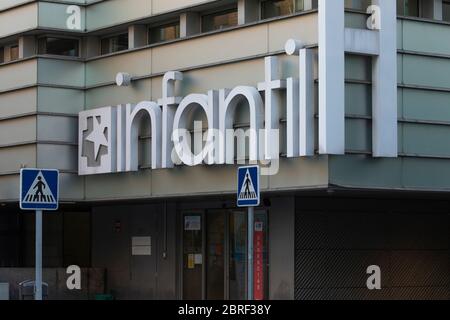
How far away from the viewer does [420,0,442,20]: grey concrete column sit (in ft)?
66.0

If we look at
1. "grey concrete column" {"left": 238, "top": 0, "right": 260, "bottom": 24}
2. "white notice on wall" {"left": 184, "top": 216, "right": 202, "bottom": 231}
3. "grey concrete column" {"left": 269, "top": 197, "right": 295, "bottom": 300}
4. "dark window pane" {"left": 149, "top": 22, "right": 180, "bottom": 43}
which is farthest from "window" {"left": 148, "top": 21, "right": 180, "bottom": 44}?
"grey concrete column" {"left": 269, "top": 197, "right": 295, "bottom": 300}

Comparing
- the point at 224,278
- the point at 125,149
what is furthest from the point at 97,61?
the point at 224,278

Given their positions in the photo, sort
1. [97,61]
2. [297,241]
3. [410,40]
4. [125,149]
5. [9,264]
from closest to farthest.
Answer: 1. [410,40]
2. [297,241]
3. [125,149]
4. [97,61]
5. [9,264]

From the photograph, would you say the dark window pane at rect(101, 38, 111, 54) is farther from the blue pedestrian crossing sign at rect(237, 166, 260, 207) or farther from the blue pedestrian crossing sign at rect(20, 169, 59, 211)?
the blue pedestrian crossing sign at rect(20, 169, 59, 211)

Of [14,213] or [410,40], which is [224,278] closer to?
[410,40]

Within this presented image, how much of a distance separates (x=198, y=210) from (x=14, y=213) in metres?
8.98

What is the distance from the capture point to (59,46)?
25.0m

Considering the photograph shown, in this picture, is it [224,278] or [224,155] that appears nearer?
[224,155]

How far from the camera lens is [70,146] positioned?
23.9m

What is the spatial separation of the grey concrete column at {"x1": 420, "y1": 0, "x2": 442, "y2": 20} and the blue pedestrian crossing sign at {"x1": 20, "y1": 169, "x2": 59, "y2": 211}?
8.97 meters

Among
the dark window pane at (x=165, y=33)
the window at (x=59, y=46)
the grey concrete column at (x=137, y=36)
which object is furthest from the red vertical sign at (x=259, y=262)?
the window at (x=59, y=46)

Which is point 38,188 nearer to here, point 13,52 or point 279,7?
point 279,7

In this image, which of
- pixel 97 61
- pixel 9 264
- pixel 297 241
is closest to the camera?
pixel 297 241

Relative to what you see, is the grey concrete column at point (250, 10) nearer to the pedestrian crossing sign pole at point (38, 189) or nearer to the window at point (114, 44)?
the window at point (114, 44)
